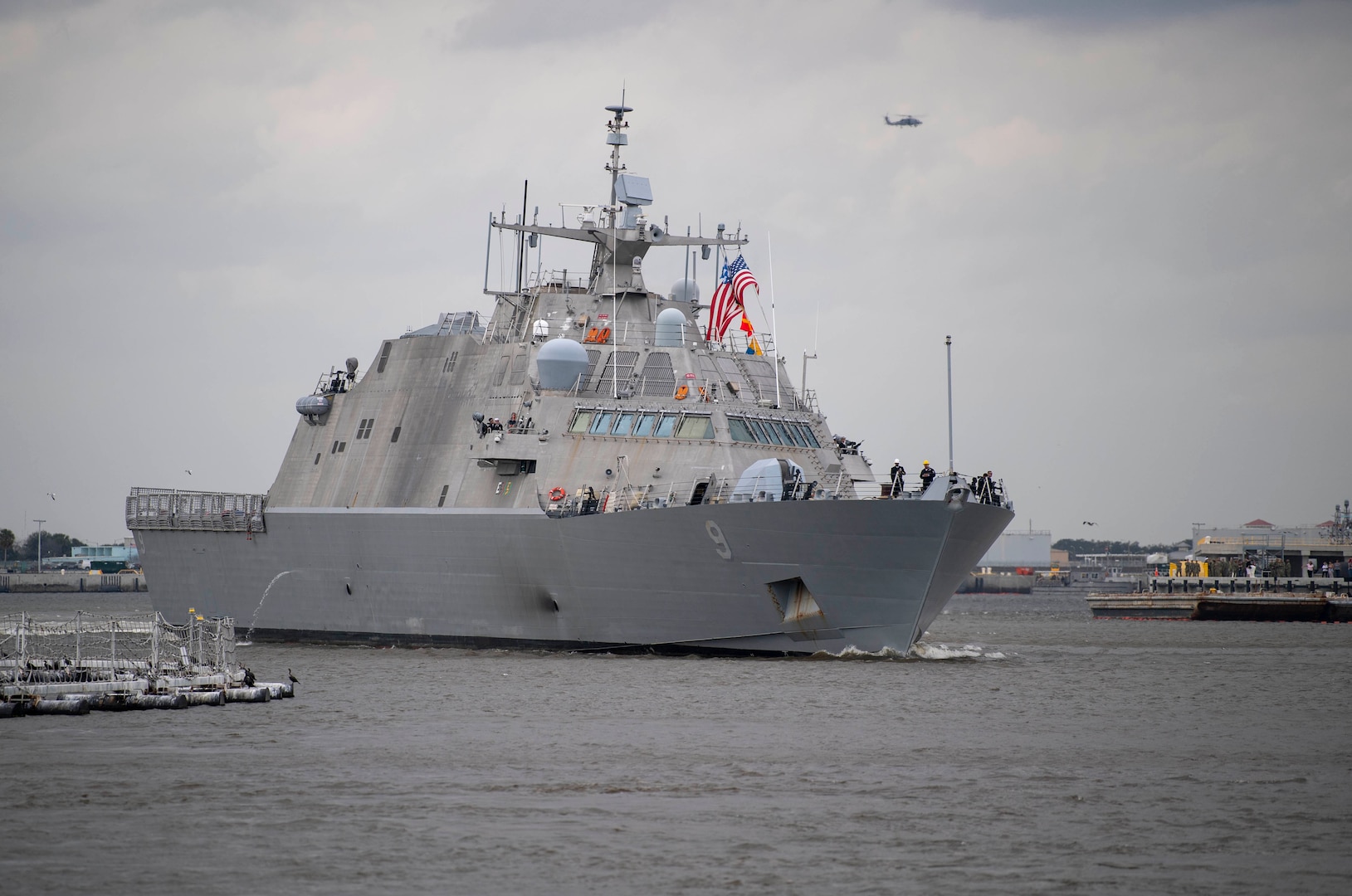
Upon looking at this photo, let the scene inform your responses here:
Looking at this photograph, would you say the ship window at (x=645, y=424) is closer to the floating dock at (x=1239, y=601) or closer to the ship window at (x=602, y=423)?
the ship window at (x=602, y=423)

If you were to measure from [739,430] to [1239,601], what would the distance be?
44372mm

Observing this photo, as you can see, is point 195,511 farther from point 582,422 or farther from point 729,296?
point 729,296

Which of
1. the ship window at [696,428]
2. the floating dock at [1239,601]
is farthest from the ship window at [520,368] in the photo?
the floating dock at [1239,601]

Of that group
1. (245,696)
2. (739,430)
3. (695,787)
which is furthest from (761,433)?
(695,787)

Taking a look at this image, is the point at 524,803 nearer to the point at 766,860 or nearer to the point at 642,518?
the point at 766,860

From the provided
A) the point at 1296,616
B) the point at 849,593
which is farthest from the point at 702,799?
the point at 1296,616

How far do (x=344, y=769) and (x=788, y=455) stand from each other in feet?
55.6

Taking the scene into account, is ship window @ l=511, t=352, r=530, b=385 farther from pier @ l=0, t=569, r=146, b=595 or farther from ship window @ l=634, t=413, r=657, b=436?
pier @ l=0, t=569, r=146, b=595

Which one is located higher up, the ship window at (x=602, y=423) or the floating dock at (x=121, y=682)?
the ship window at (x=602, y=423)

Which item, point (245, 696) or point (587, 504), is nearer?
point (245, 696)

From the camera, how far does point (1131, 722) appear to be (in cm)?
2342

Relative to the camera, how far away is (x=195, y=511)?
141 feet

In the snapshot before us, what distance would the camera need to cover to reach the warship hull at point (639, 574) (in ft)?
96.5

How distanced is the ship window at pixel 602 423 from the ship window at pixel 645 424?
0.62 metres
